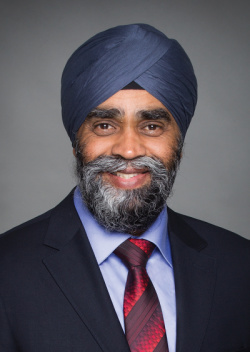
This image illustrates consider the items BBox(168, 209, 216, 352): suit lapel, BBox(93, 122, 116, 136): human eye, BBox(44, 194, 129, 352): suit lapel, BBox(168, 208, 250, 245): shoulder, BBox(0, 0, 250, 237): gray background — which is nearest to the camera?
BBox(44, 194, 129, 352): suit lapel

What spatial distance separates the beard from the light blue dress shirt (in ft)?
0.15

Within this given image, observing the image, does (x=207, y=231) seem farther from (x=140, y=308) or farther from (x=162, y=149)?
(x=140, y=308)

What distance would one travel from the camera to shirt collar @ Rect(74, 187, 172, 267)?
2.61m

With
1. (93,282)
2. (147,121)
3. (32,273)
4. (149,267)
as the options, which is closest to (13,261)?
(32,273)

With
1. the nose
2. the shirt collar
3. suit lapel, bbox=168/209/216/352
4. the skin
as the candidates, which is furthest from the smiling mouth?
suit lapel, bbox=168/209/216/352

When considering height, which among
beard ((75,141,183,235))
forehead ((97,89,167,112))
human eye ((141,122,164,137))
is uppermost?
forehead ((97,89,167,112))

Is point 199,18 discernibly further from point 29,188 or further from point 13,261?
point 13,261

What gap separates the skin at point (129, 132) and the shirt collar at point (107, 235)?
21 cm

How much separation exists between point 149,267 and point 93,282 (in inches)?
12.5

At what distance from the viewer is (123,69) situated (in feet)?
8.45

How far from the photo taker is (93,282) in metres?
2.47

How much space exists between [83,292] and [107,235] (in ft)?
1.05

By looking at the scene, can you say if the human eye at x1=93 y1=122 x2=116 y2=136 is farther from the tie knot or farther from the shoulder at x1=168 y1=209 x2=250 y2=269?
the shoulder at x1=168 y1=209 x2=250 y2=269

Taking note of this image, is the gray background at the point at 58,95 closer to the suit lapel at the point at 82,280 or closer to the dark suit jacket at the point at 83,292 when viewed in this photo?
the dark suit jacket at the point at 83,292
